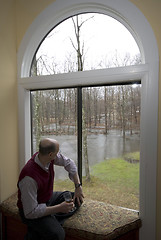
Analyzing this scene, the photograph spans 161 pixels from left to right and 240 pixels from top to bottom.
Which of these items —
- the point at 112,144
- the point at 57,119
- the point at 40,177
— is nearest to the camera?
the point at 40,177

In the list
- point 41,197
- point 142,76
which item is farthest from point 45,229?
point 142,76

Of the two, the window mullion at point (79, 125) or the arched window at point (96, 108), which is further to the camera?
the window mullion at point (79, 125)

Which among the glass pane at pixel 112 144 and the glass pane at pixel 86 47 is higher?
the glass pane at pixel 86 47

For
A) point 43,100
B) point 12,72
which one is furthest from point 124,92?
point 12,72

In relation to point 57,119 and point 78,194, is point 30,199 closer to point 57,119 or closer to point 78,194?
point 78,194

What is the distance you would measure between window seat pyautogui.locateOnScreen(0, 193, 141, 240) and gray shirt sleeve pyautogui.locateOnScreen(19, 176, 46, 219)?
40cm

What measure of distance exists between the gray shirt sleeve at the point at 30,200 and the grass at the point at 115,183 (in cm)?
85

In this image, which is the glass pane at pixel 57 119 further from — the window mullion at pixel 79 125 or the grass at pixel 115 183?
the grass at pixel 115 183

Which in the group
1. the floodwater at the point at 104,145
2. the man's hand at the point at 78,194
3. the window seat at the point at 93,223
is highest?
the floodwater at the point at 104,145

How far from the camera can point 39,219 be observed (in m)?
1.63

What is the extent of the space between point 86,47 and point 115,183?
5.39 ft

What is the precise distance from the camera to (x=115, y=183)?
2145mm

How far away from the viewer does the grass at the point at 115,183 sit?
80.2 inches

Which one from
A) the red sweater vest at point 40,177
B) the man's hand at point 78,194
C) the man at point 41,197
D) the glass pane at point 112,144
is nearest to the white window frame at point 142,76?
the glass pane at point 112,144
